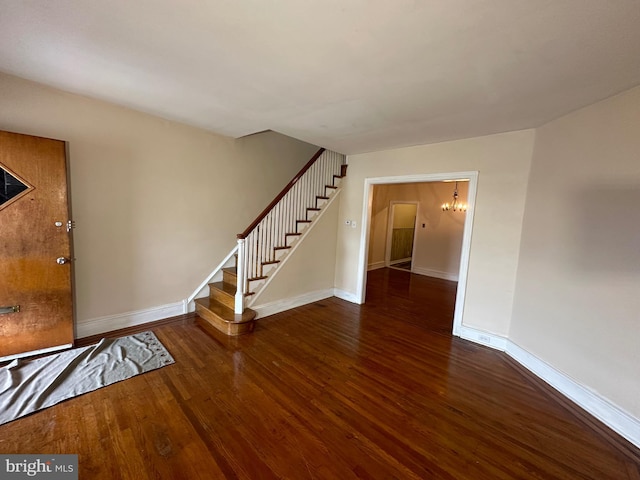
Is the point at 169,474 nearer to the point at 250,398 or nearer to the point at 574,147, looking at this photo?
the point at 250,398

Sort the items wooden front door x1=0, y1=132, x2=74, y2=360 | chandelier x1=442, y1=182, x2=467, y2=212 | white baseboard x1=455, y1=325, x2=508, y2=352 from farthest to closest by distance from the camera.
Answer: chandelier x1=442, y1=182, x2=467, y2=212 < white baseboard x1=455, y1=325, x2=508, y2=352 < wooden front door x1=0, y1=132, x2=74, y2=360

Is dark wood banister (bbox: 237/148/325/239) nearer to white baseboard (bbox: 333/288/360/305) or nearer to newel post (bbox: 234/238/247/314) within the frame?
newel post (bbox: 234/238/247/314)

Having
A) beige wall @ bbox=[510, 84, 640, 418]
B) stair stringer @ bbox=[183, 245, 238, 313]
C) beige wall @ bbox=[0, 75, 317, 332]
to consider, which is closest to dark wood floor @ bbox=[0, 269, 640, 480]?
beige wall @ bbox=[510, 84, 640, 418]

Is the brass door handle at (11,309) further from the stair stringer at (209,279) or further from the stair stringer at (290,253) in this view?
the stair stringer at (290,253)

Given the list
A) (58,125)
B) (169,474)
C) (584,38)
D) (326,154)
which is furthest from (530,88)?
(58,125)

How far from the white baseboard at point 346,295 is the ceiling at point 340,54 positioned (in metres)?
2.98

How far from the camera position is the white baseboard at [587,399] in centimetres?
187

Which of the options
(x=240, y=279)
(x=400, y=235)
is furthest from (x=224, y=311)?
(x=400, y=235)

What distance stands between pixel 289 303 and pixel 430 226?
4.74 meters

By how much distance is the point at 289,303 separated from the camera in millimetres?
4117

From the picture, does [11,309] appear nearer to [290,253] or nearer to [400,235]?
[290,253]

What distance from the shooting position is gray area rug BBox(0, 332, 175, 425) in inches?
75.9

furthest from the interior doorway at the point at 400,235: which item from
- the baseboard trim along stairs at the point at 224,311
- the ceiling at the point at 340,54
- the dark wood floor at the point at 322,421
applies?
the baseboard trim along stairs at the point at 224,311

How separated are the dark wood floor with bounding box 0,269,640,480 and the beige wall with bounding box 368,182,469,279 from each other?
402cm
